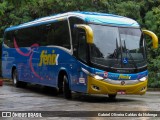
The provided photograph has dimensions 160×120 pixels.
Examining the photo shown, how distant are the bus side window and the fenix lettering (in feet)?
7.62

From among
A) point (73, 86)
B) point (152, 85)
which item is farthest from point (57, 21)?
point (152, 85)

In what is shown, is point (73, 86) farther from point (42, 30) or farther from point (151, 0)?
point (151, 0)

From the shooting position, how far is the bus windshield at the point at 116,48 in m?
15.5

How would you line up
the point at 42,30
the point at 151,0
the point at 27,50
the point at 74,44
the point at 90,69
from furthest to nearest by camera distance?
the point at 151,0, the point at 27,50, the point at 42,30, the point at 74,44, the point at 90,69

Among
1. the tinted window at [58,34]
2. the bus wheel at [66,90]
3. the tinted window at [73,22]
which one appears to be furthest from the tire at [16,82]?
the tinted window at [73,22]

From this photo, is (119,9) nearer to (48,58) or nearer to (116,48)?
(48,58)

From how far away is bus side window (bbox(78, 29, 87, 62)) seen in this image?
1566cm

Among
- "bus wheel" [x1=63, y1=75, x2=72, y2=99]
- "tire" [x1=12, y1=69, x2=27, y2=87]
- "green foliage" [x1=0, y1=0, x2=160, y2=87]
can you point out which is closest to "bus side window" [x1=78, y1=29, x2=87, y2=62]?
"bus wheel" [x1=63, y1=75, x2=72, y2=99]

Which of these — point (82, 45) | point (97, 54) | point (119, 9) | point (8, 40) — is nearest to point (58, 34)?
point (82, 45)

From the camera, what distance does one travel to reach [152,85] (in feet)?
81.2

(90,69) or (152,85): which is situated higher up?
(90,69)

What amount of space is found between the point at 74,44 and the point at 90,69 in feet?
5.01

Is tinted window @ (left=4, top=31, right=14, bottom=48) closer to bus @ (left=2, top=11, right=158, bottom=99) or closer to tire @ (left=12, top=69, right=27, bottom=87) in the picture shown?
tire @ (left=12, top=69, right=27, bottom=87)

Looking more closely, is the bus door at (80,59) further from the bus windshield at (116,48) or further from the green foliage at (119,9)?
the green foliage at (119,9)
